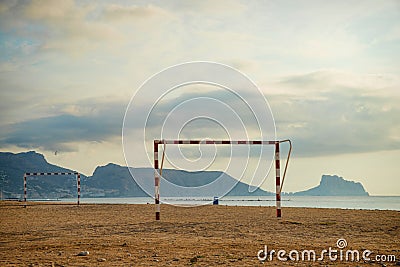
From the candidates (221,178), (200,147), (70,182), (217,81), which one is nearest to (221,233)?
(200,147)

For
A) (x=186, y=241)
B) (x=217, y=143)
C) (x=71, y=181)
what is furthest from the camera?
(x=71, y=181)

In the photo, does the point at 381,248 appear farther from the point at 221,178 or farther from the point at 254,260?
the point at 221,178

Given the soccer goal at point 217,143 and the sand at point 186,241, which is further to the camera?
the soccer goal at point 217,143

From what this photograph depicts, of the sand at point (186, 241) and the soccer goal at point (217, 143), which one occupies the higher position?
the soccer goal at point (217, 143)

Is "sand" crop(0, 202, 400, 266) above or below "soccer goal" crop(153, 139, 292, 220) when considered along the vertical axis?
below

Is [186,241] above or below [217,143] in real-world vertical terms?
below

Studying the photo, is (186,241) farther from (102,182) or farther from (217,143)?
(102,182)

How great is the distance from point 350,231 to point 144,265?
6.53 metres

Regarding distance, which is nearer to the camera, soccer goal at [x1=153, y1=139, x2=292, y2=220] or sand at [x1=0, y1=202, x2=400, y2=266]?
sand at [x1=0, y1=202, x2=400, y2=266]

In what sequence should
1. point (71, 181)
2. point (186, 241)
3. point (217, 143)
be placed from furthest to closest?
point (71, 181) < point (217, 143) < point (186, 241)

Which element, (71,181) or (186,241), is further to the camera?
(71,181)

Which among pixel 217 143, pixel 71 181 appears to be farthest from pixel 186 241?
pixel 71 181

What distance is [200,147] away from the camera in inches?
748

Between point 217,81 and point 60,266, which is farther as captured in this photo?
point 217,81
